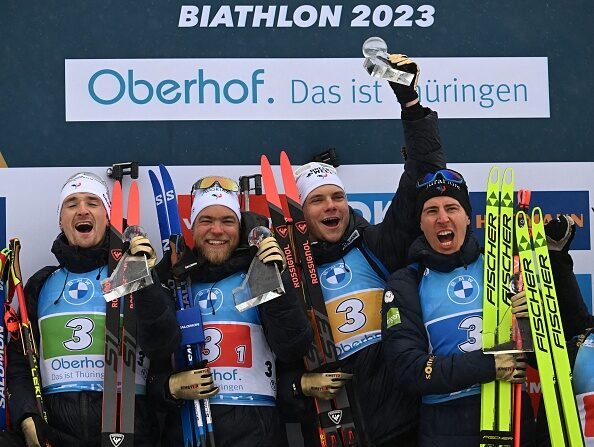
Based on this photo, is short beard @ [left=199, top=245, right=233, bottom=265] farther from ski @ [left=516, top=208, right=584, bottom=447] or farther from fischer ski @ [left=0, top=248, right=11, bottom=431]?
ski @ [left=516, top=208, right=584, bottom=447]

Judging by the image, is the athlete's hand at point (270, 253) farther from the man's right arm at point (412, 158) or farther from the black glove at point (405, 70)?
the black glove at point (405, 70)

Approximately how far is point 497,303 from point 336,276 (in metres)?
0.82

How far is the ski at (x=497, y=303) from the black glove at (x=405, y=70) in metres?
0.62

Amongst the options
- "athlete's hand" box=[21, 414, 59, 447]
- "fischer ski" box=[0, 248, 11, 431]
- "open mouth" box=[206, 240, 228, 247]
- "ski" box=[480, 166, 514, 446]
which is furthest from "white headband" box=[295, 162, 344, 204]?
"athlete's hand" box=[21, 414, 59, 447]

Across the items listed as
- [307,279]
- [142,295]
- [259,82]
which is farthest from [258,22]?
[142,295]

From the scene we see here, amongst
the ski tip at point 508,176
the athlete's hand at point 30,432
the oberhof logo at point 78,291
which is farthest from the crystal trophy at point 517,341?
the athlete's hand at point 30,432

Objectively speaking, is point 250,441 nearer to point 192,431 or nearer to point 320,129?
point 192,431

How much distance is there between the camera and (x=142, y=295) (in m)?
4.68

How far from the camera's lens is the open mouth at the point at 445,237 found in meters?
4.86

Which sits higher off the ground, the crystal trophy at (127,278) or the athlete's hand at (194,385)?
the crystal trophy at (127,278)

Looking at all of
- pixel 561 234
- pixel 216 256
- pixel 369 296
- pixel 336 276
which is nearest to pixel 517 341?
pixel 561 234

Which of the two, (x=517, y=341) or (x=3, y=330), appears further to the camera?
(x=3, y=330)

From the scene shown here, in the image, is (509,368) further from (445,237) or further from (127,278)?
(127,278)

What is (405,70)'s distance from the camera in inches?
196
